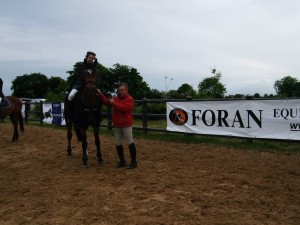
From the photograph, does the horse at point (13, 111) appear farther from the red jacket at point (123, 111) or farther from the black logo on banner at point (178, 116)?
the red jacket at point (123, 111)

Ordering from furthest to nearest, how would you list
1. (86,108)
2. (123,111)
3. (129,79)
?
(129,79) → (86,108) → (123,111)

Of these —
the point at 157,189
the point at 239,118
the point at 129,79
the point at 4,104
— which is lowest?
Result: the point at 157,189

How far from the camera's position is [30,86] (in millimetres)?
65125

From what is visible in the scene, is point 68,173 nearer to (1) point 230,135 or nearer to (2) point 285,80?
(1) point 230,135

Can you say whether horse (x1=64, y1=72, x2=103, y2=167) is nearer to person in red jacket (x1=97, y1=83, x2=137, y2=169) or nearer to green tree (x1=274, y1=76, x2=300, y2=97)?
person in red jacket (x1=97, y1=83, x2=137, y2=169)

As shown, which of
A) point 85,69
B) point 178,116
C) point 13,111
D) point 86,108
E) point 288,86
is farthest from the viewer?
point 288,86

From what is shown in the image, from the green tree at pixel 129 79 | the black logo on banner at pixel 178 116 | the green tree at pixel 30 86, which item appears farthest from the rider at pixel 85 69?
the green tree at pixel 30 86

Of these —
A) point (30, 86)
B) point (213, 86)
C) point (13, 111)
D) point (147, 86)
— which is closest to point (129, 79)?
point (147, 86)

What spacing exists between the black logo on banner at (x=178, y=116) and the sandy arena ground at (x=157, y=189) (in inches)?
107

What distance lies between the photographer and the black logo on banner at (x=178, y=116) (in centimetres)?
1146

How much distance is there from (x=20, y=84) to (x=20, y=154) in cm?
6090

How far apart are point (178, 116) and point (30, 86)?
5883cm

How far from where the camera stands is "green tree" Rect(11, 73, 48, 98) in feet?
213

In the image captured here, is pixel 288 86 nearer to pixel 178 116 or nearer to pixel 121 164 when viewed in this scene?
pixel 178 116
